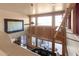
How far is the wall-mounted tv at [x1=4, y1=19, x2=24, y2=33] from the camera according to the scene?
1.56 metres

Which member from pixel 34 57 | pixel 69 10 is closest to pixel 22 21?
pixel 34 57

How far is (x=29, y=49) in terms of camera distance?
5.23 feet

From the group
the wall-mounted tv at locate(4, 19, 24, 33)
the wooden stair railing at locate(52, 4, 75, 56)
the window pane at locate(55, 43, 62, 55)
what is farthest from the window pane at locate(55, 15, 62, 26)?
the wall-mounted tv at locate(4, 19, 24, 33)

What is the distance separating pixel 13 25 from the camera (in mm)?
1584

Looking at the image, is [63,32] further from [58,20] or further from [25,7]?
[25,7]

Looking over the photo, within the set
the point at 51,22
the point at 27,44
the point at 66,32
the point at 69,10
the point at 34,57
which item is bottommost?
the point at 34,57

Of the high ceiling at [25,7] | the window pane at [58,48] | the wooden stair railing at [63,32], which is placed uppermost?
the high ceiling at [25,7]

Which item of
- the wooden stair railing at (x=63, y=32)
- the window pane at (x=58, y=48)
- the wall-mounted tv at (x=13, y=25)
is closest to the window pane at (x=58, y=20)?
the wooden stair railing at (x=63, y=32)

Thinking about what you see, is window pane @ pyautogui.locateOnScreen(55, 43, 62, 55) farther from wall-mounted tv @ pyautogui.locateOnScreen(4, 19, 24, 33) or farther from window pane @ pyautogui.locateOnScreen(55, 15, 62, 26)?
wall-mounted tv @ pyautogui.locateOnScreen(4, 19, 24, 33)

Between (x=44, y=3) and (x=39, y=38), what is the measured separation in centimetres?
44

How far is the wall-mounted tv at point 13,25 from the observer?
61.4 inches

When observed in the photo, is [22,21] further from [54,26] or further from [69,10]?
[69,10]

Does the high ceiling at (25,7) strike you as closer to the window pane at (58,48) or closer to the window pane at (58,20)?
the window pane at (58,20)

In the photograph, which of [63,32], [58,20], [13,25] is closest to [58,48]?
[63,32]
